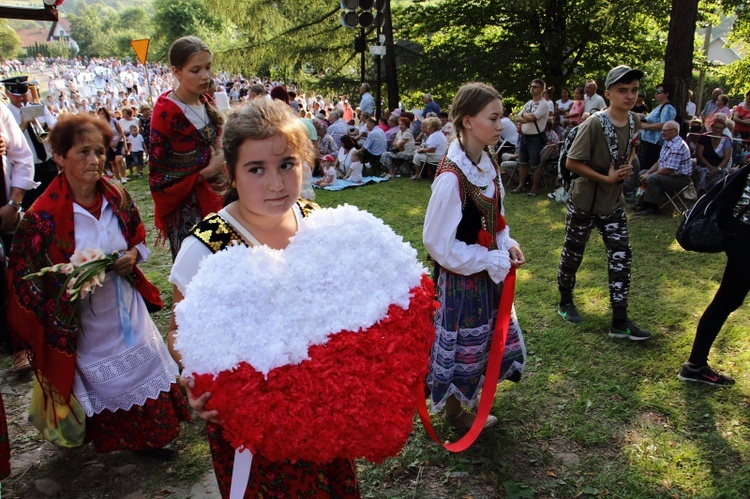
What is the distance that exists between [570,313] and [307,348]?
4.06m

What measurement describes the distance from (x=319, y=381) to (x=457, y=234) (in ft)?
5.71

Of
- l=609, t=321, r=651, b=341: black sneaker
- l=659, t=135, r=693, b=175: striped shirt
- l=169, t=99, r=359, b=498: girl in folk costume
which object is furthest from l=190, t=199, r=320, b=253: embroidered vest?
l=659, t=135, r=693, b=175: striped shirt

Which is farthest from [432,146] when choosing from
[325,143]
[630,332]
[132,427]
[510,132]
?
[132,427]

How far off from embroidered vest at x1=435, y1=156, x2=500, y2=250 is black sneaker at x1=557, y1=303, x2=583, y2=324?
7.51ft

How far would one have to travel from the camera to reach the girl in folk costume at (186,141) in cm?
375

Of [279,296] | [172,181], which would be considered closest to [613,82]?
[172,181]

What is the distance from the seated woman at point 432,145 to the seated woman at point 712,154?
500 cm

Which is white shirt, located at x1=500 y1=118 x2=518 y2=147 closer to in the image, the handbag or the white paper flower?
the handbag

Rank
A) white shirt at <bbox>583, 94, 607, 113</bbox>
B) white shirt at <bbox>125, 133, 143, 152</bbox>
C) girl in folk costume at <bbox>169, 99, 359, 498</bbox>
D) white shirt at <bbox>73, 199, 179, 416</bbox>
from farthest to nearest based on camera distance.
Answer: white shirt at <bbox>125, 133, 143, 152</bbox>, white shirt at <bbox>583, 94, 607, 113</bbox>, white shirt at <bbox>73, 199, 179, 416</bbox>, girl in folk costume at <bbox>169, 99, 359, 498</bbox>

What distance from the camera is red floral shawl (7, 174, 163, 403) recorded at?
10.4 feet

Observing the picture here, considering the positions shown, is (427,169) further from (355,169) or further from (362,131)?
(362,131)

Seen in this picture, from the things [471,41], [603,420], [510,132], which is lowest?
[603,420]

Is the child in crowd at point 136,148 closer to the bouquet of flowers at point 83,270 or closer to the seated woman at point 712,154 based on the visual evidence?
the bouquet of flowers at point 83,270

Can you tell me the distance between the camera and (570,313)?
5133 millimetres
